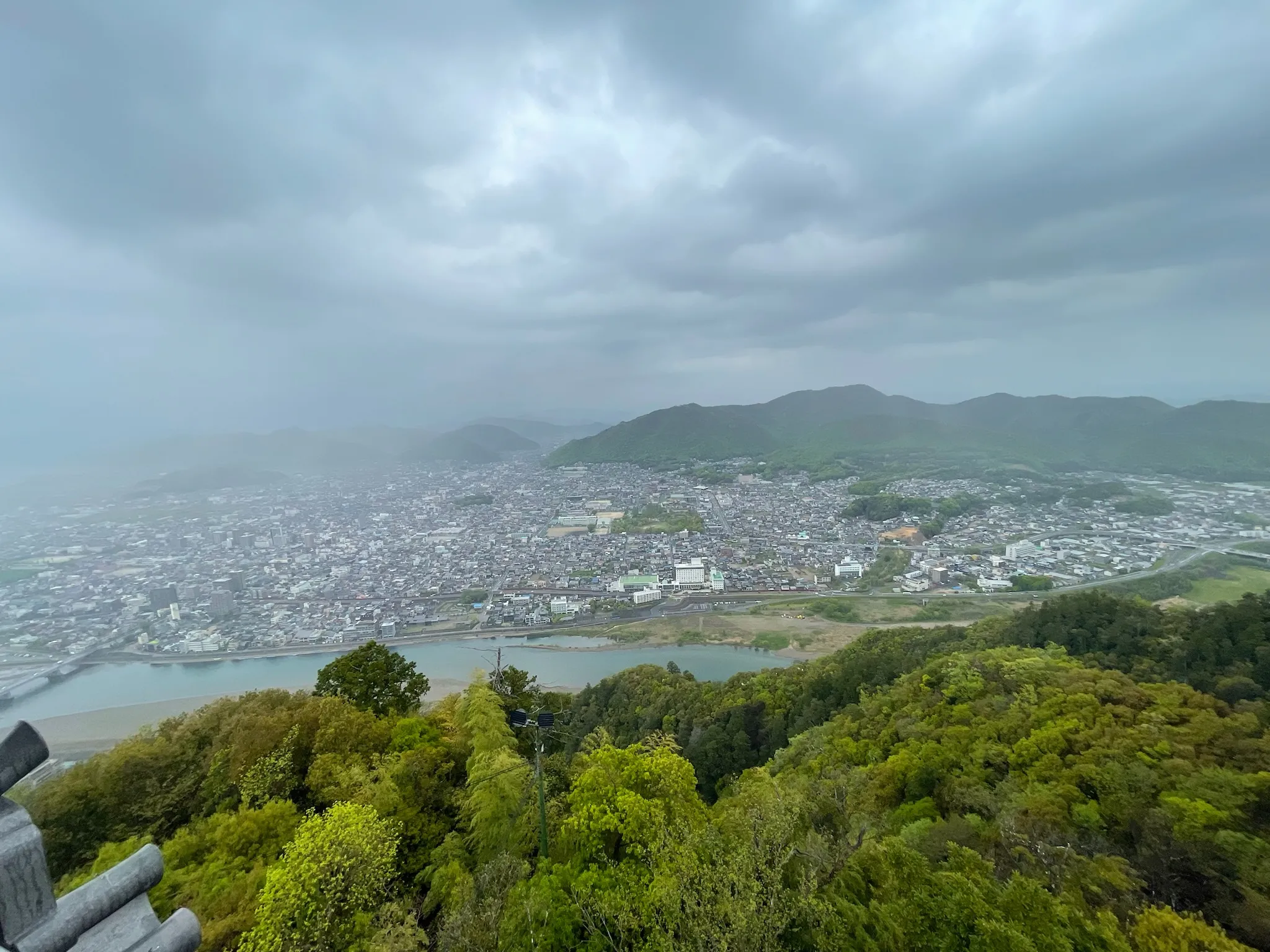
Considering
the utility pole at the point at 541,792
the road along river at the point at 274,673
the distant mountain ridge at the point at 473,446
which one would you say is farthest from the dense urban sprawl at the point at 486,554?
the distant mountain ridge at the point at 473,446

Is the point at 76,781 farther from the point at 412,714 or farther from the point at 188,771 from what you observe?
the point at 412,714

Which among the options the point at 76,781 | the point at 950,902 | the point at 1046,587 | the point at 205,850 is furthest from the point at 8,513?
the point at 1046,587

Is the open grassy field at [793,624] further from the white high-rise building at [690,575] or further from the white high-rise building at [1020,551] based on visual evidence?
the white high-rise building at [1020,551]

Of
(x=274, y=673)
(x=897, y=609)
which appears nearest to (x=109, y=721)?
(x=274, y=673)

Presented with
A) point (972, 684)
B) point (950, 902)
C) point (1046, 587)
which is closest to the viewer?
point (950, 902)

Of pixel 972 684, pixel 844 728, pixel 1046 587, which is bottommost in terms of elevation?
pixel 1046 587

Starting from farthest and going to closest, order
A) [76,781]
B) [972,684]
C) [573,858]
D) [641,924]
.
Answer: [972,684] < [76,781] < [573,858] < [641,924]

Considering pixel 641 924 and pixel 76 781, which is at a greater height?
pixel 641 924
